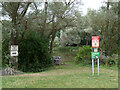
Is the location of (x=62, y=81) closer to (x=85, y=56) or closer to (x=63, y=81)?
(x=63, y=81)

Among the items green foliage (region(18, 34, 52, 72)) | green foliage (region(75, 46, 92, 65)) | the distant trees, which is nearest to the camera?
the distant trees

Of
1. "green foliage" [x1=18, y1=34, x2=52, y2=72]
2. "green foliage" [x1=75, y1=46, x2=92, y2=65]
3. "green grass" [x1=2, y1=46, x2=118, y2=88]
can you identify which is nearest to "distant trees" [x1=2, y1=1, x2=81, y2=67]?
"green foliage" [x1=18, y1=34, x2=52, y2=72]

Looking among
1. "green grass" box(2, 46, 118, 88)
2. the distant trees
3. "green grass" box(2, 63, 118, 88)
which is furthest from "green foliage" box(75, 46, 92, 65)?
"green grass" box(2, 63, 118, 88)

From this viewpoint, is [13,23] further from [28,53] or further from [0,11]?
[28,53]

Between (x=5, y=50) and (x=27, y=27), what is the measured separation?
11.2 ft

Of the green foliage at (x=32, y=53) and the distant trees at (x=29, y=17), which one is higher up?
the distant trees at (x=29, y=17)

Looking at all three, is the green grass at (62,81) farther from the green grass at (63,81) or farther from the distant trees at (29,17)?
the distant trees at (29,17)

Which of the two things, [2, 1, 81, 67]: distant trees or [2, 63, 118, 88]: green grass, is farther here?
[2, 1, 81, 67]: distant trees

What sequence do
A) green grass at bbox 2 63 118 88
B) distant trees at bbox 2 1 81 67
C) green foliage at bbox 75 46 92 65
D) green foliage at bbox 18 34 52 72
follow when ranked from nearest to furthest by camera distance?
green grass at bbox 2 63 118 88, distant trees at bbox 2 1 81 67, green foliage at bbox 18 34 52 72, green foliage at bbox 75 46 92 65

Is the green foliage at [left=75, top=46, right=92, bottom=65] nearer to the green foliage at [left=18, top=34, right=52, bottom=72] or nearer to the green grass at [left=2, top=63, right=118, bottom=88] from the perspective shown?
the green foliage at [left=18, top=34, right=52, bottom=72]

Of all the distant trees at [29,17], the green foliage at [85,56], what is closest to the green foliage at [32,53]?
the distant trees at [29,17]

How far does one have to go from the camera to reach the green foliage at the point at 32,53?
12.6 meters

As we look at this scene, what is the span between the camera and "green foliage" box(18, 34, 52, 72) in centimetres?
1256

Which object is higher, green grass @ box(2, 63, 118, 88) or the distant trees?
the distant trees
